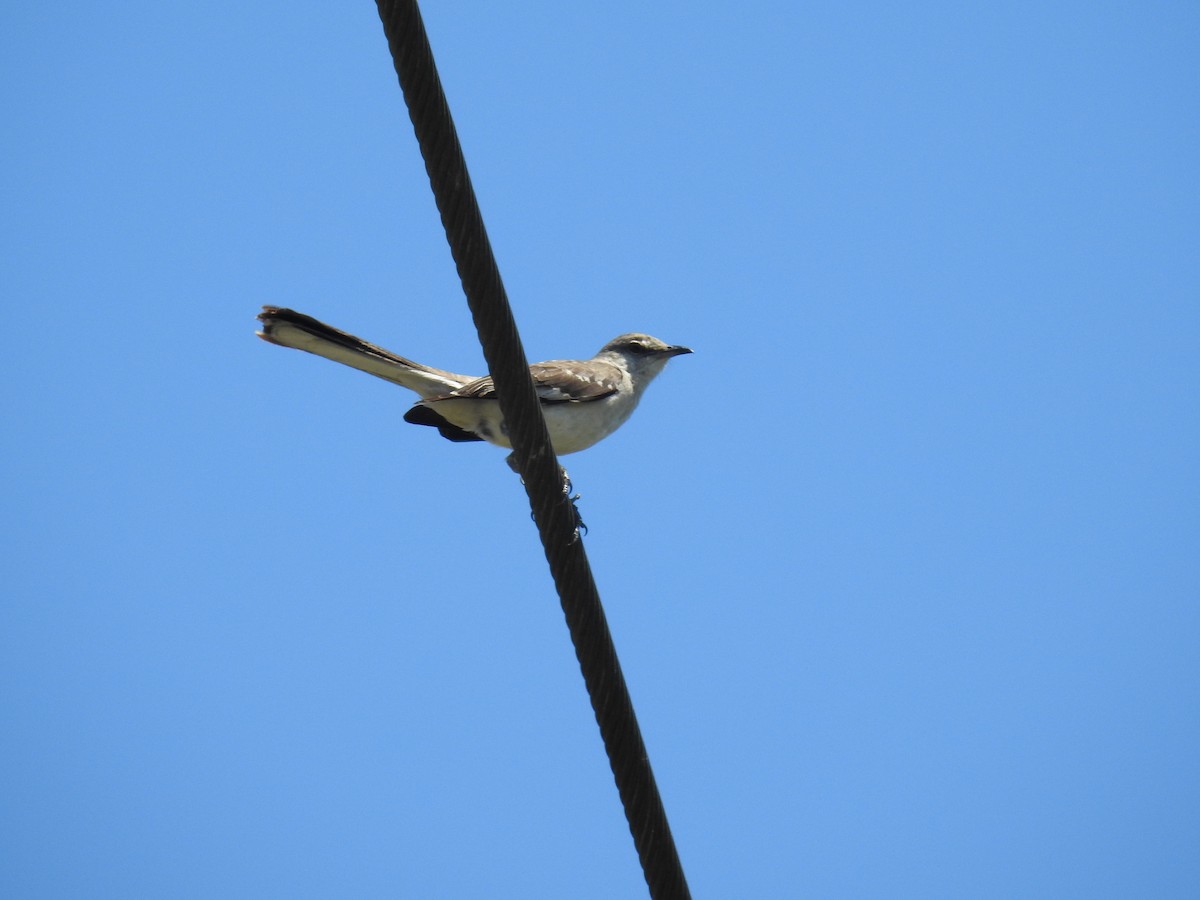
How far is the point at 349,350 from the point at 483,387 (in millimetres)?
775

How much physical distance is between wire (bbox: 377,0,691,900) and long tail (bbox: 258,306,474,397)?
179 cm

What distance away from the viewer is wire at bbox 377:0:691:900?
305 cm

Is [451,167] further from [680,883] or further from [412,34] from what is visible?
[680,883]

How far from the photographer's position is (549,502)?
3.65 m

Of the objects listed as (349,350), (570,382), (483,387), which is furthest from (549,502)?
(570,382)

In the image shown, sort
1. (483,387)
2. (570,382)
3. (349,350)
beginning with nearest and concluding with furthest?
(349,350) → (483,387) → (570,382)

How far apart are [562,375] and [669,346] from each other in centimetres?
134

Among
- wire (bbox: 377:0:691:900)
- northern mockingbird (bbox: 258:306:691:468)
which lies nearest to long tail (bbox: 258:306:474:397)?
northern mockingbird (bbox: 258:306:691:468)

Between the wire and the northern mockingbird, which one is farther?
the northern mockingbird

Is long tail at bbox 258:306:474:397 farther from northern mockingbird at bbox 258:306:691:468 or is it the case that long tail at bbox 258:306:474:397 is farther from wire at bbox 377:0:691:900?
wire at bbox 377:0:691:900

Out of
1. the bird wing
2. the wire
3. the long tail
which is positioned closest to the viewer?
the wire

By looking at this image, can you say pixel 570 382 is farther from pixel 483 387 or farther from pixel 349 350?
pixel 349 350

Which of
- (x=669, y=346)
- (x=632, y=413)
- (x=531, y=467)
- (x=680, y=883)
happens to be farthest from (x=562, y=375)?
(x=680, y=883)

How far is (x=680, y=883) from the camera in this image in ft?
12.3
